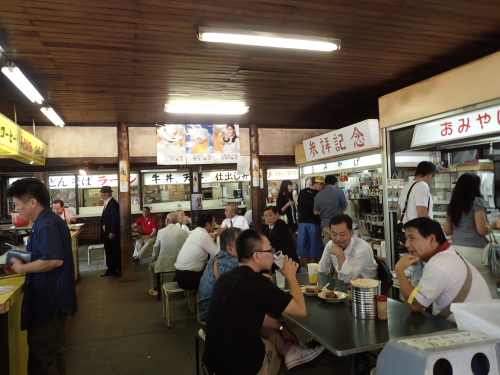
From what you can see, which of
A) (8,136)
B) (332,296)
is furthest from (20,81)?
(332,296)

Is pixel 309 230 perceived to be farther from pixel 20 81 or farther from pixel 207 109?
pixel 20 81

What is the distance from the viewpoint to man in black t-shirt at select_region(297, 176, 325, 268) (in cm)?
699

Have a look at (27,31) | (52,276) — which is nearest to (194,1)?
(27,31)

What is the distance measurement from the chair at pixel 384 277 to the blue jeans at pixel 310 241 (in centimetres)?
339

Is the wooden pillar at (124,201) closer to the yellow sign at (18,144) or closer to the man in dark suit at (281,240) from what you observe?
the yellow sign at (18,144)

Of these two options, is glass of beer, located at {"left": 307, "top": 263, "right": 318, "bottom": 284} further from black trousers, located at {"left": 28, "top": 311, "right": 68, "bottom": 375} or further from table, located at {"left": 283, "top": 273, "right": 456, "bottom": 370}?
black trousers, located at {"left": 28, "top": 311, "right": 68, "bottom": 375}

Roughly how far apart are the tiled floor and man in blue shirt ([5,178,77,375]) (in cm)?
106

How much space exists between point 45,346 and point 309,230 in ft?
16.8

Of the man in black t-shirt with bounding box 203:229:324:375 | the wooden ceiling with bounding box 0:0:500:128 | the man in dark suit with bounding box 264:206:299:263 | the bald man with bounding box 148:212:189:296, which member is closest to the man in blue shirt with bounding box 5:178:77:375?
the man in black t-shirt with bounding box 203:229:324:375

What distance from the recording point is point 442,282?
7.82 feet

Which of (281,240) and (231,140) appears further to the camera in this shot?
(231,140)

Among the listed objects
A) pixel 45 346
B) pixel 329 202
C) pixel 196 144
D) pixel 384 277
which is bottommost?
pixel 45 346

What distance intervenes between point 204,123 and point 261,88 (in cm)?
242

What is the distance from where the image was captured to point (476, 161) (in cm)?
511
